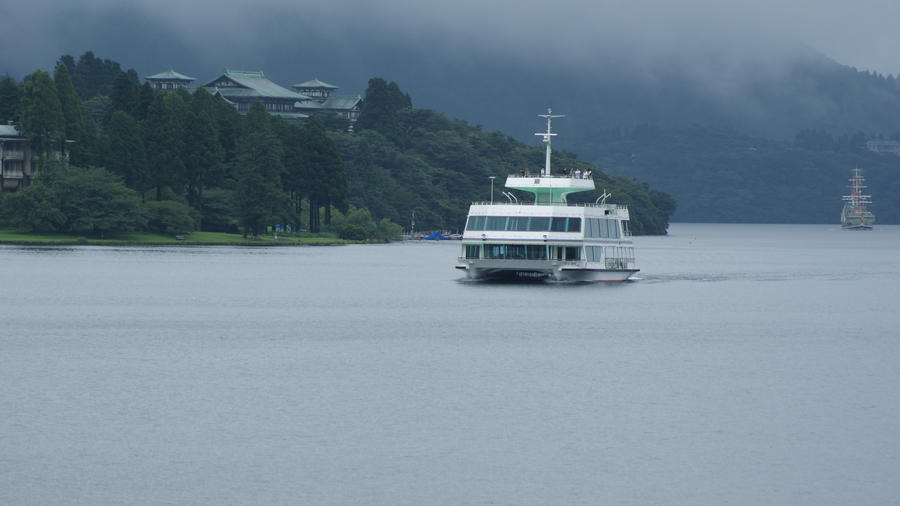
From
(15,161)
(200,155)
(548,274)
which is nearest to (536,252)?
(548,274)

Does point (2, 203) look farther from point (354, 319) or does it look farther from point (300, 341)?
point (300, 341)

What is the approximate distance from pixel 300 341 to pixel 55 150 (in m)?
127

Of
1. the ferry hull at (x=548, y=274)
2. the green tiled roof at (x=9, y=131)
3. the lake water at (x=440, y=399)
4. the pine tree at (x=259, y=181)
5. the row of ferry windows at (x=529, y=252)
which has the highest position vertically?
the green tiled roof at (x=9, y=131)

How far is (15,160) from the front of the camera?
190 metres

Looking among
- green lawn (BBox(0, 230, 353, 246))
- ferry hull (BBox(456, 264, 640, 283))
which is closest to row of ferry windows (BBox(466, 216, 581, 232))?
ferry hull (BBox(456, 264, 640, 283))

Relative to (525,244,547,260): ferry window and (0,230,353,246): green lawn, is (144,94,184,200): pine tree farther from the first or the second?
(525,244,547,260): ferry window

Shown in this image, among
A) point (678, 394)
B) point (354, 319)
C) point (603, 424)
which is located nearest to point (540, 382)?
point (678, 394)

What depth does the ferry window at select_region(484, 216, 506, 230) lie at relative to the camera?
102375mm

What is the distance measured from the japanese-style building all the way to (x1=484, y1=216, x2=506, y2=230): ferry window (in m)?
107

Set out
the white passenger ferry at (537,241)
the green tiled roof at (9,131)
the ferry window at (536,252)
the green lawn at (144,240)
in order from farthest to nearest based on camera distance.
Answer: the green tiled roof at (9,131), the green lawn at (144,240), the ferry window at (536,252), the white passenger ferry at (537,241)

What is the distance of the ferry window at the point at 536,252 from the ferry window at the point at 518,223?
2028mm

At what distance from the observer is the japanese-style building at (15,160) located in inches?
7411

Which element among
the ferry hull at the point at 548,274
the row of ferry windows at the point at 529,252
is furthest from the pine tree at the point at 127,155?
the row of ferry windows at the point at 529,252

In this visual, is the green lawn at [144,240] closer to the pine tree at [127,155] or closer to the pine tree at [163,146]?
the pine tree at [127,155]
